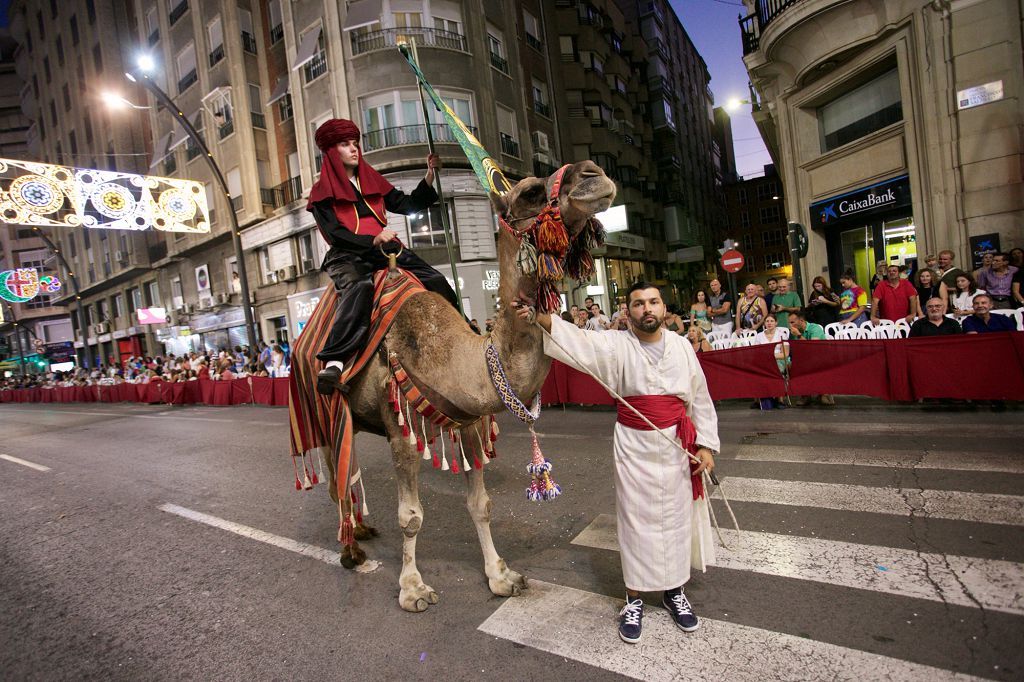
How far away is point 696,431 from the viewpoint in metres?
2.91

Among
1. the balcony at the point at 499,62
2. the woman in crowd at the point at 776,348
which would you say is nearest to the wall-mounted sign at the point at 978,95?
the woman in crowd at the point at 776,348

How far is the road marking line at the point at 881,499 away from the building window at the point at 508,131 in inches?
826

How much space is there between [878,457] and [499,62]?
23.4 metres

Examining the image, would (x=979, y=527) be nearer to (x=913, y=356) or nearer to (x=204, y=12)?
(x=913, y=356)

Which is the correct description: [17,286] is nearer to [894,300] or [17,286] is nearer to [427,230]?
[427,230]

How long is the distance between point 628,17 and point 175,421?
44.3 metres

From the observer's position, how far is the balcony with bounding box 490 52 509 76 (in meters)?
23.4

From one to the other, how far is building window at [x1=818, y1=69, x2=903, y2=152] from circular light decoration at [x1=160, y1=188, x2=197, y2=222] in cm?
2120

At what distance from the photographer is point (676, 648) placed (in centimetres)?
267

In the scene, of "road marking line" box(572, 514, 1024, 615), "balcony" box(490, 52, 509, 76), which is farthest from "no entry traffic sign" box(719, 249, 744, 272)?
"road marking line" box(572, 514, 1024, 615)

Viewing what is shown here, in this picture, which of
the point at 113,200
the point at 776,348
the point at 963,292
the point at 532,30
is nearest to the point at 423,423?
the point at 776,348

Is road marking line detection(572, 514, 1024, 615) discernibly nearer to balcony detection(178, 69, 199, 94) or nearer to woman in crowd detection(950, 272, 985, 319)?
woman in crowd detection(950, 272, 985, 319)

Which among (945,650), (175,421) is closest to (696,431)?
(945,650)

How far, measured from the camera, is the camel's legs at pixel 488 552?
3.33 meters
